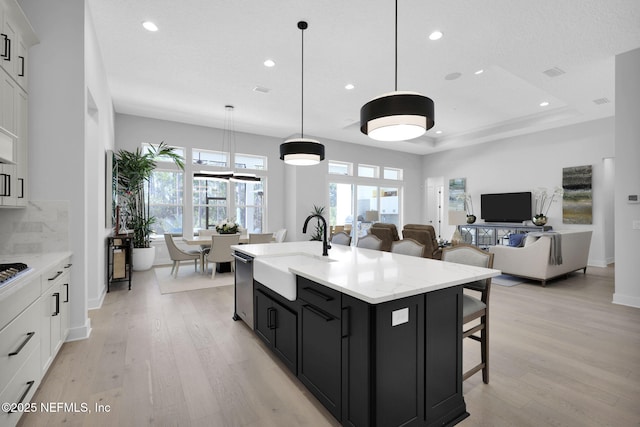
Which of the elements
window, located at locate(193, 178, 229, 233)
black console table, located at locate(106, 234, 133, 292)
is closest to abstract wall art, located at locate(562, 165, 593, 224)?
window, located at locate(193, 178, 229, 233)

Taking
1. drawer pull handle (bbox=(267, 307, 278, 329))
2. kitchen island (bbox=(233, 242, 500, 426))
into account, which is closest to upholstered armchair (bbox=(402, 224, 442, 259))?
kitchen island (bbox=(233, 242, 500, 426))

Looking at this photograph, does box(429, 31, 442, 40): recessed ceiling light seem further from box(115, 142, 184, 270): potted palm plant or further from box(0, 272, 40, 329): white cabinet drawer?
box(115, 142, 184, 270): potted palm plant

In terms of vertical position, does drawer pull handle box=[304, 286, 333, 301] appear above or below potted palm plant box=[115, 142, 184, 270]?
below

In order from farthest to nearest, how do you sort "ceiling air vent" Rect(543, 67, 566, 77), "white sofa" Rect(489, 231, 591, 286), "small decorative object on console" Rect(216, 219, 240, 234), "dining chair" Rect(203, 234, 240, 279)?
"small decorative object on console" Rect(216, 219, 240, 234) → "dining chair" Rect(203, 234, 240, 279) → "white sofa" Rect(489, 231, 591, 286) → "ceiling air vent" Rect(543, 67, 566, 77)

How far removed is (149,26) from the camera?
11.0 ft

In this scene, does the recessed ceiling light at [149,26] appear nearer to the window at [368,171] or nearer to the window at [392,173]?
the window at [368,171]

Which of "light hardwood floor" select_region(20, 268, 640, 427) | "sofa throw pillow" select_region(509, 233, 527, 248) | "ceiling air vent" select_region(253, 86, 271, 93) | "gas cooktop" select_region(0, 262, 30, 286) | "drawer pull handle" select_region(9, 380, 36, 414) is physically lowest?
"light hardwood floor" select_region(20, 268, 640, 427)

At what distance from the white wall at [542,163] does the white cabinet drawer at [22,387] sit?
30.0 ft

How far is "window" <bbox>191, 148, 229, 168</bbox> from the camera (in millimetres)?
7301

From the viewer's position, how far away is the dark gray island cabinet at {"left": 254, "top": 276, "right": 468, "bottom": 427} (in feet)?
4.80

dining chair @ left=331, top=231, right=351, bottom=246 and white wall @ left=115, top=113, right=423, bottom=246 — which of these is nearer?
dining chair @ left=331, top=231, right=351, bottom=246

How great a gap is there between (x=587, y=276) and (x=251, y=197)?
24.4 ft

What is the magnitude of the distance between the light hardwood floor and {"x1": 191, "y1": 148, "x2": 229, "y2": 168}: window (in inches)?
174

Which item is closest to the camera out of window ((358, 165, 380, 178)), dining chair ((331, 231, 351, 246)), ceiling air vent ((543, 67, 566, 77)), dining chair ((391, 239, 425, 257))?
dining chair ((391, 239, 425, 257))
